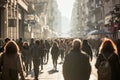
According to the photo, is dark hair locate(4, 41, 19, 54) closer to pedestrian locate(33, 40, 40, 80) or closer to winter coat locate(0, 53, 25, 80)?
winter coat locate(0, 53, 25, 80)

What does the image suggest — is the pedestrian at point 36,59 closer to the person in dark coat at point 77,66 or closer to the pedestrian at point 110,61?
the person in dark coat at point 77,66

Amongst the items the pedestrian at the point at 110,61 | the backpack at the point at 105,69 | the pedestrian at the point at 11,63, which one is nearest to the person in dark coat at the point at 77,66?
the backpack at the point at 105,69

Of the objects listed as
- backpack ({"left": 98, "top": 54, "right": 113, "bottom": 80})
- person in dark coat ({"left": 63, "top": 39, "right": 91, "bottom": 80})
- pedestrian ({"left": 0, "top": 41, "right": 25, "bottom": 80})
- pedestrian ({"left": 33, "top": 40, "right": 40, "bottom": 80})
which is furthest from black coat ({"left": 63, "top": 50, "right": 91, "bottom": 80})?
pedestrian ({"left": 33, "top": 40, "right": 40, "bottom": 80})

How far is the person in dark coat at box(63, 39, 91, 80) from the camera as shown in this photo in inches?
395

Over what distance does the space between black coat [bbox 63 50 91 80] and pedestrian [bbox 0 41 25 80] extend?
40.9 inches

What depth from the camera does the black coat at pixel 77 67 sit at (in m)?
10.0

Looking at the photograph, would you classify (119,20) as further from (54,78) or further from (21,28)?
(54,78)

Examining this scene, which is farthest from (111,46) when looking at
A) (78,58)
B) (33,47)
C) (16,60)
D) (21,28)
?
(21,28)

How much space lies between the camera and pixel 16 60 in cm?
1010

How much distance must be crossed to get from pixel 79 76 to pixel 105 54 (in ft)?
2.59

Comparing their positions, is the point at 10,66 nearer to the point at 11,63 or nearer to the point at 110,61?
the point at 11,63

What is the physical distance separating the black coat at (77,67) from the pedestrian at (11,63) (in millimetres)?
1038

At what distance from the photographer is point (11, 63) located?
10109 mm

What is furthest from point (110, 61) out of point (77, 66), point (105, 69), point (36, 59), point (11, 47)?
point (36, 59)
